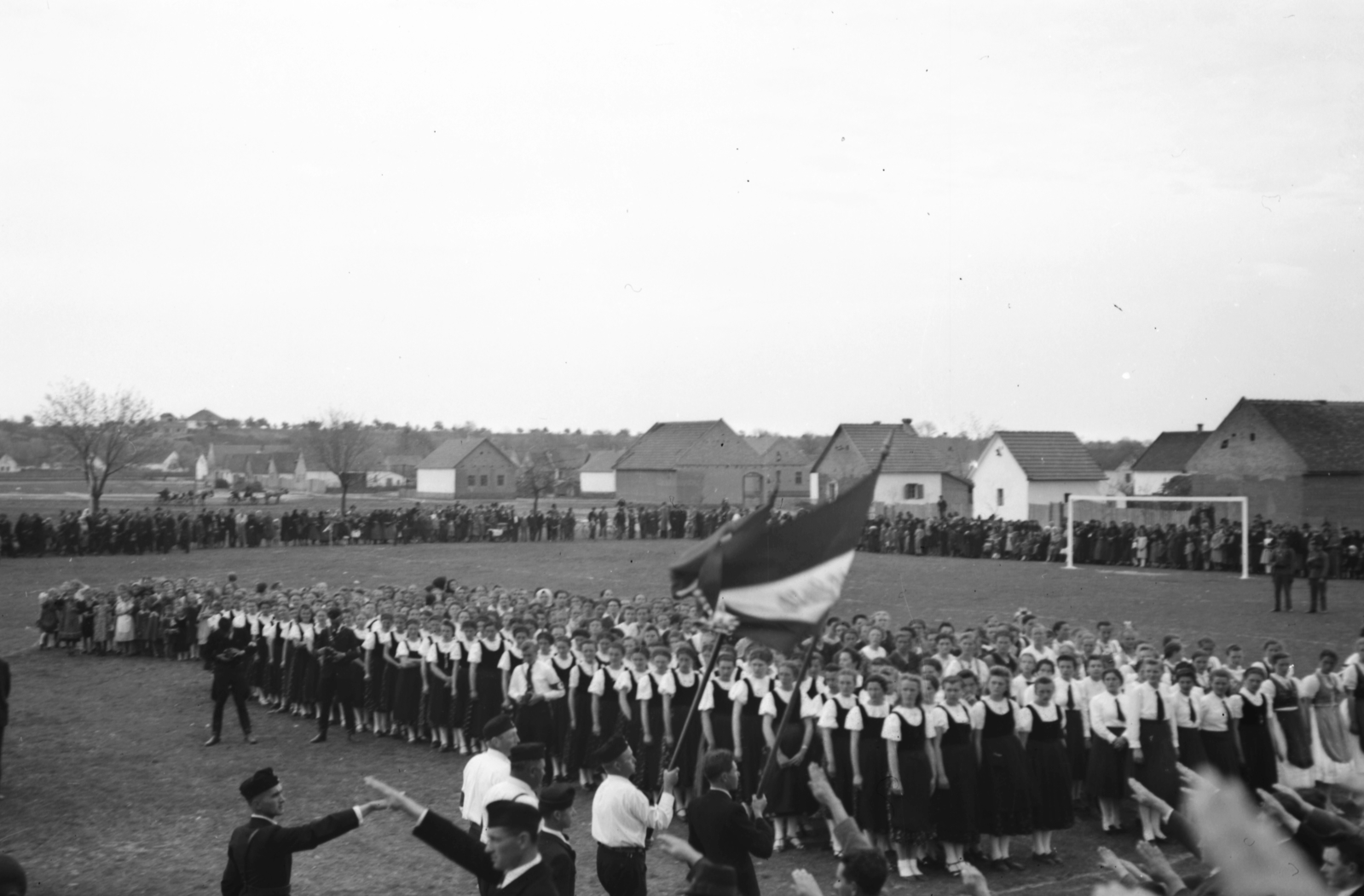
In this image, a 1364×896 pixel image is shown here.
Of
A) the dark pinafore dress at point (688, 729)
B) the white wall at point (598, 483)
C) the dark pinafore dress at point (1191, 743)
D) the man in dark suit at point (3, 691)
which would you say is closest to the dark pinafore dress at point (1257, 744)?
the dark pinafore dress at point (1191, 743)

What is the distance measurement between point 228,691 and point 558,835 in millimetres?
9283

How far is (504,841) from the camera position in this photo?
4.46 m

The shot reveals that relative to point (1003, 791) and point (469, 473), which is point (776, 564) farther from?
point (469, 473)

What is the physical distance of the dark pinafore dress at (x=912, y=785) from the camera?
8711 mm

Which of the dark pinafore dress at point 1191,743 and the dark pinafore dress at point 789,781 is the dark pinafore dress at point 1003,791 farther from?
the dark pinafore dress at point 1191,743

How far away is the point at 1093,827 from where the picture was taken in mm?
10039

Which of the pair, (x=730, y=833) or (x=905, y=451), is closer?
(x=730, y=833)

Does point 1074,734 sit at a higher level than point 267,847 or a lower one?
lower

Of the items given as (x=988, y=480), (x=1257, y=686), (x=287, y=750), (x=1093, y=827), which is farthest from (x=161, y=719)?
(x=988, y=480)

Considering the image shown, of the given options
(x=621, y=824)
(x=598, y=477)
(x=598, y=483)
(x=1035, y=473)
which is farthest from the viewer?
(x=598, y=483)

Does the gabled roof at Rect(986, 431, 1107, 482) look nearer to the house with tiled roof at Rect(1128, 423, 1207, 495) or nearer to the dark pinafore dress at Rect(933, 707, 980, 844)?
the house with tiled roof at Rect(1128, 423, 1207, 495)

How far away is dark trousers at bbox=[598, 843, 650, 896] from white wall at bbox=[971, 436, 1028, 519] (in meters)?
39.8

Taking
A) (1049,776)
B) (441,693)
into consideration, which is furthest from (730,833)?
(441,693)

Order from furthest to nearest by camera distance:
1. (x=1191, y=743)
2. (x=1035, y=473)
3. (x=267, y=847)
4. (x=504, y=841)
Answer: (x=1035, y=473)
(x=1191, y=743)
(x=267, y=847)
(x=504, y=841)
